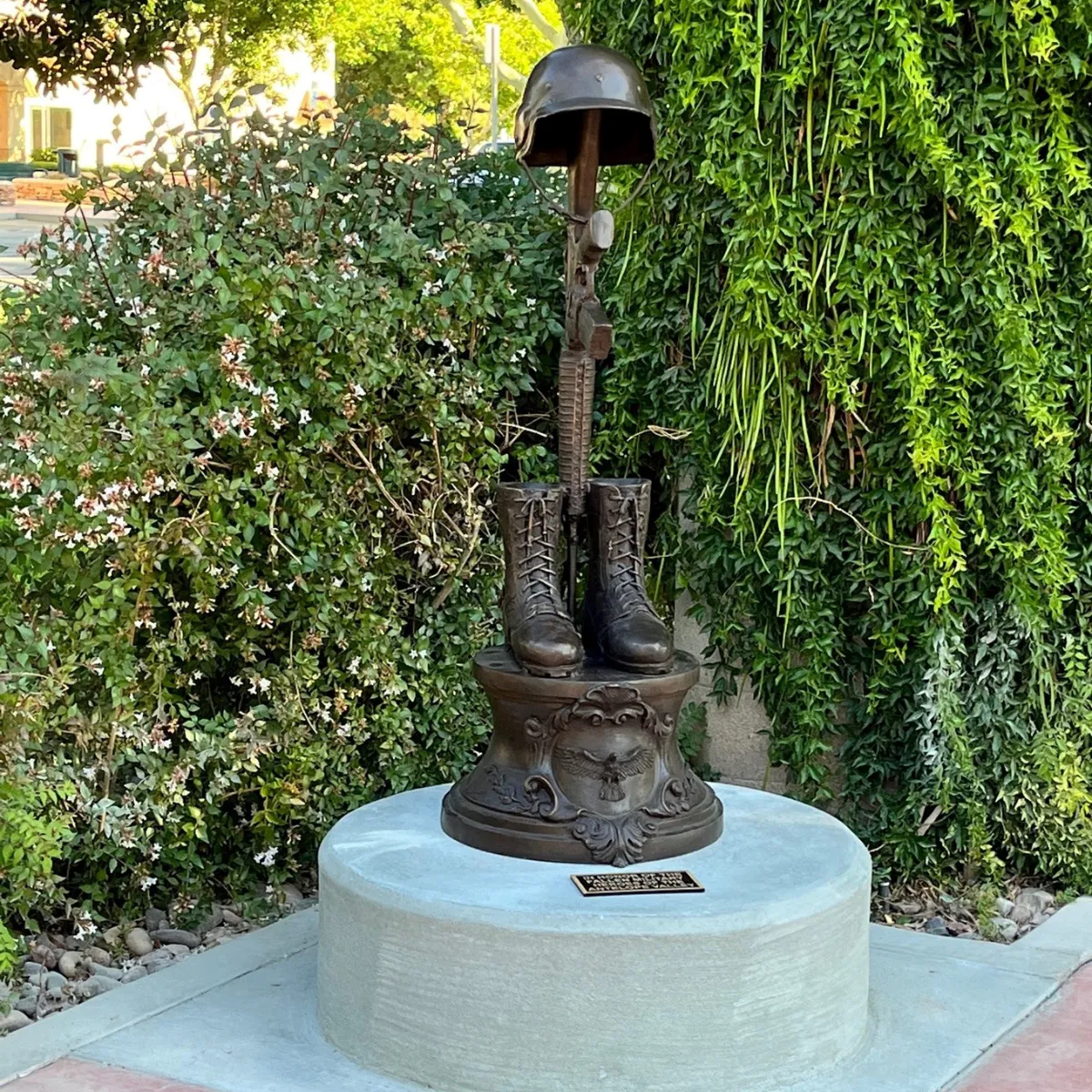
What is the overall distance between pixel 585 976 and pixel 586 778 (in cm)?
57

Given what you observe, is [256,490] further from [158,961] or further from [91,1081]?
[91,1081]

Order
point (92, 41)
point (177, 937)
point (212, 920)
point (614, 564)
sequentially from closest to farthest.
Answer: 1. point (614, 564)
2. point (177, 937)
3. point (212, 920)
4. point (92, 41)

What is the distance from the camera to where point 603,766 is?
3686 millimetres

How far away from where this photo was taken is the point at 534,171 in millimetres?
5523

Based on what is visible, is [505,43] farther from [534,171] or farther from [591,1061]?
[591,1061]

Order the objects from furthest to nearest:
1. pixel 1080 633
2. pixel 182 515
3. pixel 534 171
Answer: pixel 534 171 → pixel 1080 633 → pixel 182 515

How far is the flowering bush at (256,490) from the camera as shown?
4074 millimetres

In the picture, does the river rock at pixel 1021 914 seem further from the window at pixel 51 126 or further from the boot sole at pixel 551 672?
the window at pixel 51 126

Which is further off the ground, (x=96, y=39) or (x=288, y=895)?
(x=96, y=39)

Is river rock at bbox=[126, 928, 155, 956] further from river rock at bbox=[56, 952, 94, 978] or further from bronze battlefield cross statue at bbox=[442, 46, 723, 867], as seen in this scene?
bronze battlefield cross statue at bbox=[442, 46, 723, 867]

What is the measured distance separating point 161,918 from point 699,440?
7.20ft

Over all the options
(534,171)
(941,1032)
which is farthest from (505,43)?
(941,1032)

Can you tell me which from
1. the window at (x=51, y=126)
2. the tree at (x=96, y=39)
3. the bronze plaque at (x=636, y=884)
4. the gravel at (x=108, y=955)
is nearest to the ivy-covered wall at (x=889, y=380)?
the bronze plaque at (x=636, y=884)

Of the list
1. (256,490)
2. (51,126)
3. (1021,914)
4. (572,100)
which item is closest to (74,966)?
(256,490)
